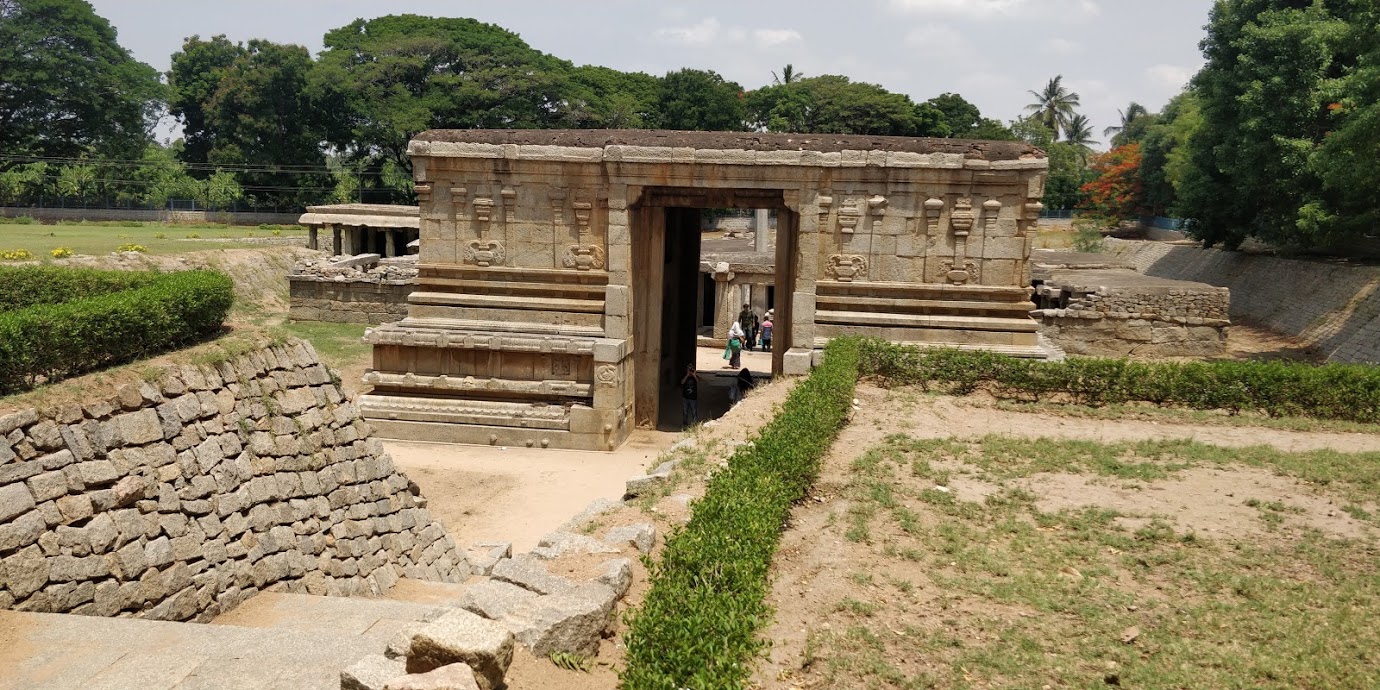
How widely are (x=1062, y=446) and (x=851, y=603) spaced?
19.9 feet

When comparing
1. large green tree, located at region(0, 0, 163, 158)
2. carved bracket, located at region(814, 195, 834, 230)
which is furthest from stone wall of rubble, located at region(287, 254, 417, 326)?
large green tree, located at region(0, 0, 163, 158)

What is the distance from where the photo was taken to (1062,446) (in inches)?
474

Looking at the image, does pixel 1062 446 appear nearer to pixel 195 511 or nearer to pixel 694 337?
pixel 195 511

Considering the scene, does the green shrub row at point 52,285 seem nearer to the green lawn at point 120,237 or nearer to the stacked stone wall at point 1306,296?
the green lawn at point 120,237

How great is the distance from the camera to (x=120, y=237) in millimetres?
33750

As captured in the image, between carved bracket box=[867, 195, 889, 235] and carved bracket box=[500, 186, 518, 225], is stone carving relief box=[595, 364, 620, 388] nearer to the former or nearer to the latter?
carved bracket box=[500, 186, 518, 225]

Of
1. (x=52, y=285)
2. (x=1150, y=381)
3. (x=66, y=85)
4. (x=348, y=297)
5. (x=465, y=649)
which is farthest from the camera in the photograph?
(x=66, y=85)

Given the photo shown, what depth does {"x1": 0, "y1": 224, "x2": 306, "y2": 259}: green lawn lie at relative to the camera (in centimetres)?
2739

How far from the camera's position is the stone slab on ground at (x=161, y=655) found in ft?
19.1

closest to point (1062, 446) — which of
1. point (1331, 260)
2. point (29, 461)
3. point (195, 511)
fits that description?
point (195, 511)

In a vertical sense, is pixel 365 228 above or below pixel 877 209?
below

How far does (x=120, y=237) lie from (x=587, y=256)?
2451 centimetres

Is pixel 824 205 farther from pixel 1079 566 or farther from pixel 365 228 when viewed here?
pixel 365 228

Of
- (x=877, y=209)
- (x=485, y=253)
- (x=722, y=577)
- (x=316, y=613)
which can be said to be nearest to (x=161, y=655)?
(x=316, y=613)
